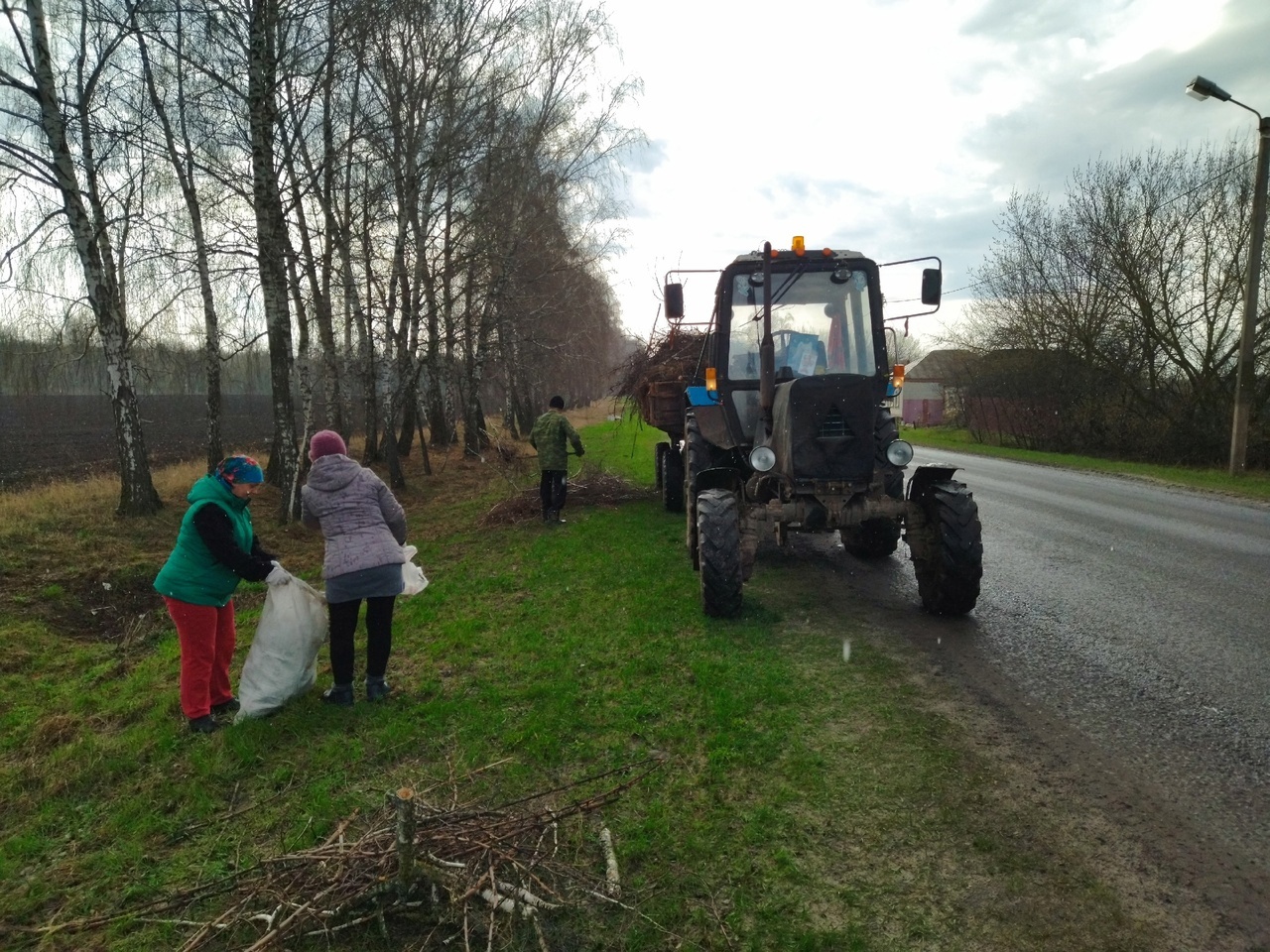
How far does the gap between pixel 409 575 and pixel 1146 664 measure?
460 cm

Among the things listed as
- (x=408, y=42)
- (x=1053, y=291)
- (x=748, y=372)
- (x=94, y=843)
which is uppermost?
(x=408, y=42)

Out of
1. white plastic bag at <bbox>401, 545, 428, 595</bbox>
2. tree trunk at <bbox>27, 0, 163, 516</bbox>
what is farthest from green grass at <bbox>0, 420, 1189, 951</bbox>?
tree trunk at <bbox>27, 0, 163, 516</bbox>

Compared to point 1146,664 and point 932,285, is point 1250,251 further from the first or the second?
point 1146,664

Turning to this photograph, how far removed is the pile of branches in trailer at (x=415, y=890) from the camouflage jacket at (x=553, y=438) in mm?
7427

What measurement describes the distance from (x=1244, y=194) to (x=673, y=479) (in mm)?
16771

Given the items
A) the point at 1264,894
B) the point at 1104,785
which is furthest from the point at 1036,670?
the point at 1264,894

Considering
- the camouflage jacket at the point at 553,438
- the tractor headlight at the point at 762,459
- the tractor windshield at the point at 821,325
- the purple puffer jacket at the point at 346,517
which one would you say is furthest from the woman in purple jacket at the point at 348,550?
the camouflage jacket at the point at 553,438

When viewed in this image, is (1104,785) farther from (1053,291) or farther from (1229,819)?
(1053,291)

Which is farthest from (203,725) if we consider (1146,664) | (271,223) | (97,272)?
(97,272)

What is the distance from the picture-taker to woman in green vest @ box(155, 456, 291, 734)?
4.22m

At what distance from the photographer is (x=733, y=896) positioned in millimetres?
2648

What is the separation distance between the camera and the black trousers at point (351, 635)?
449cm

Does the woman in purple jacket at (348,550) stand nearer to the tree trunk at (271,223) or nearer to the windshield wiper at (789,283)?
the windshield wiper at (789,283)

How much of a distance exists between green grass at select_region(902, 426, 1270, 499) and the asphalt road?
4767mm
